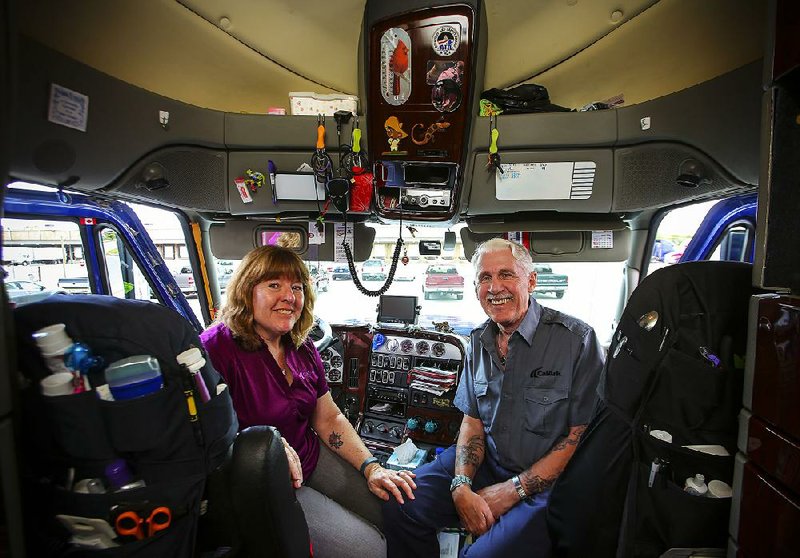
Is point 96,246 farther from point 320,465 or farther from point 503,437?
point 503,437

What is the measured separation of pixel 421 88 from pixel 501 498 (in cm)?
212

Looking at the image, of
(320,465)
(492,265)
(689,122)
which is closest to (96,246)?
(320,465)

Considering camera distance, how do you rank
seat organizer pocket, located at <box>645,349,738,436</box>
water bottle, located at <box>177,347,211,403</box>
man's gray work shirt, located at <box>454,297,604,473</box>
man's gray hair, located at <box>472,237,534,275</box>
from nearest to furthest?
water bottle, located at <box>177,347,211,403</box>, seat organizer pocket, located at <box>645,349,738,436</box>, man's gray work shirt, located at <box>454,297,604,473</box>, man's gray hair, located at <box>472,237,534,275</box>

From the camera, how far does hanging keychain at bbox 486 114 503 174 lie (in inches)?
83.4

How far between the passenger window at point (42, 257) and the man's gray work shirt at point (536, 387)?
90.5 inches

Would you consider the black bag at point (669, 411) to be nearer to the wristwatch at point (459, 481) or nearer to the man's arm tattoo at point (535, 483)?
the man's arm tattoo at point (535, 483)

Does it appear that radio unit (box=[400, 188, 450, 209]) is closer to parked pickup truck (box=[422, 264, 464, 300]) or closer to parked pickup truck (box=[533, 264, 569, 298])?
parked pickup truck (box=[422, 264, 464, 300])

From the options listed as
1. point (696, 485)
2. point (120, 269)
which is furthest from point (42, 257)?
point (696, 485)

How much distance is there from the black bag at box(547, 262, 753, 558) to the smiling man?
479mm

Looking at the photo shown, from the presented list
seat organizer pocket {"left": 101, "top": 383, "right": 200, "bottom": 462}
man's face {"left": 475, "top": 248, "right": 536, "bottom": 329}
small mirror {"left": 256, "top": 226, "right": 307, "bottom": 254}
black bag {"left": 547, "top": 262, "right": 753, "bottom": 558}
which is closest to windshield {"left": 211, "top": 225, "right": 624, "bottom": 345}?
small mirror {"left": 256, "top": 226, "right": 307, "bottom": 254}

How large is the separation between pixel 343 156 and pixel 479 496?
79.7 inches

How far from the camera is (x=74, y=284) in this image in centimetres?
236

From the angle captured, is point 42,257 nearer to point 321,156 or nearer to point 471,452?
point 321,156

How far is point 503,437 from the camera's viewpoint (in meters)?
1.79
